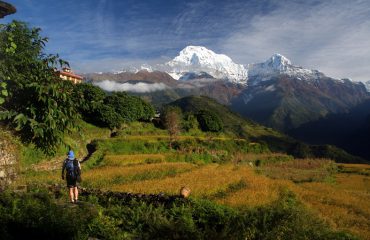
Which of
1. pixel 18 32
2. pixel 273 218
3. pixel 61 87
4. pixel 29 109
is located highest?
pixel 18 32

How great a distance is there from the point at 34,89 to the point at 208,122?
87.3 meters

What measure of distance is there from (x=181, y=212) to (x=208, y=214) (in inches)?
50.5

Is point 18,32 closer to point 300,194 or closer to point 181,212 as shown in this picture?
point 181,212

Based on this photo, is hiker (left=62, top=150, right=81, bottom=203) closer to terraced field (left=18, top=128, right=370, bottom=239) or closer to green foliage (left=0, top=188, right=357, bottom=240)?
green foliage (left=0, top=188, right=357, bottom=240)

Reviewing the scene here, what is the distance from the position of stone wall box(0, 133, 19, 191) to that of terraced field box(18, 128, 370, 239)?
2329 mm

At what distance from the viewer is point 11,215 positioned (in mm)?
12648

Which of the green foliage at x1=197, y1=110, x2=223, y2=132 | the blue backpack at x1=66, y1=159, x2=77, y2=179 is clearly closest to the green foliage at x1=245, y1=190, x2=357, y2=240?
→ the blue backpack at x1=66, y1=159, x2=77, y2=179

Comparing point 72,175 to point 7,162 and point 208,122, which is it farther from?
point 208,122

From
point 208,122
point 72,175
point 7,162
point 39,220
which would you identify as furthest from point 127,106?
point 39,220

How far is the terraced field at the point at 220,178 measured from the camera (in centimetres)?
2661

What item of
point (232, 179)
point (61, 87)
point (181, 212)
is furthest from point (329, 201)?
point (61, 87)

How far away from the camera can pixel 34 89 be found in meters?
8.47

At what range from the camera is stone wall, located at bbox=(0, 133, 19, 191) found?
14773 millimetres

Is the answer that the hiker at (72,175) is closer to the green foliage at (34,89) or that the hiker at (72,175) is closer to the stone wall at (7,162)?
the stone wall at (7,162)
